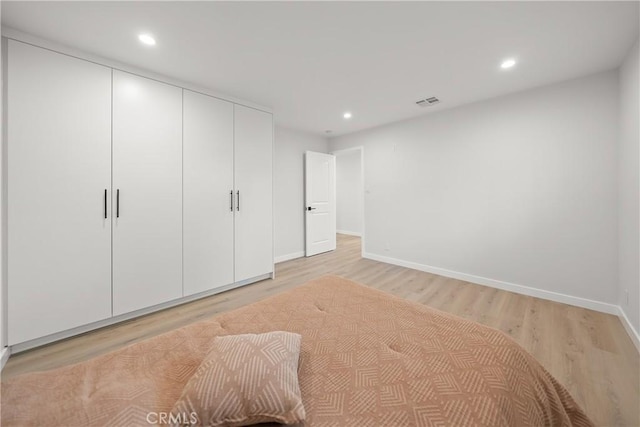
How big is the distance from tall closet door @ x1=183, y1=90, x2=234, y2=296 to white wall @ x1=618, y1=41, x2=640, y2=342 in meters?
4.00

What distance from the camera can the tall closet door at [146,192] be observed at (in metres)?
2.32

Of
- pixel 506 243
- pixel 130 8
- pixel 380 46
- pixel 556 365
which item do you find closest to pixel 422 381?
pixel 556 365

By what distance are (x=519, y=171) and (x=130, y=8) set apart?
4.23 m

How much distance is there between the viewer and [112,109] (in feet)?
7.45

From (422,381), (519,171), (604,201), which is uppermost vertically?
(519,171)

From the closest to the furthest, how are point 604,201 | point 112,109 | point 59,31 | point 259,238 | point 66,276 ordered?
point 59,31 < point 66,276 < point 112,109 < point 604,201 < point 259,238

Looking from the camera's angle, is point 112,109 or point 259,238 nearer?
point 112,109

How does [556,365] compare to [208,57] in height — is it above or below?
below

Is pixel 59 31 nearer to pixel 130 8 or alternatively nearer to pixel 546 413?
pixel 130 8

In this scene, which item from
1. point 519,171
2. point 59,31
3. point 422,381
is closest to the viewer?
point 422,381

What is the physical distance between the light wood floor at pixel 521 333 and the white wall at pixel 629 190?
362mm

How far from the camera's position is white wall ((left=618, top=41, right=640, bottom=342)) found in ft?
6.67

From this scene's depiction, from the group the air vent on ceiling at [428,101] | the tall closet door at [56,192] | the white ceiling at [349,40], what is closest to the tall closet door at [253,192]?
the white ceiling at [349,40]

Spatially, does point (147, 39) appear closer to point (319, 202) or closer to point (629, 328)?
point (319, 202)
